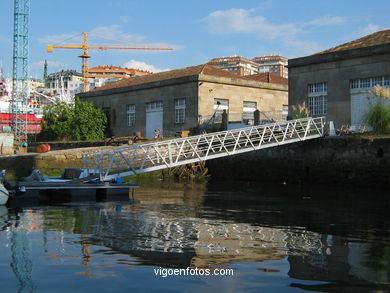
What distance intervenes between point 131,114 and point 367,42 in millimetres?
20294

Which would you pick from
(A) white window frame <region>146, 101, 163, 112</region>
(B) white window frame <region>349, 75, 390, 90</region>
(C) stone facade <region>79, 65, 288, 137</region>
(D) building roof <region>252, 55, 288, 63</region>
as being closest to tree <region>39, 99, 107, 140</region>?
(C) stone facade <region>79, 65, 288, 137</region>

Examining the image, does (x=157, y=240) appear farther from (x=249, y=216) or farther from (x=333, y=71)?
(x=333, y=71)

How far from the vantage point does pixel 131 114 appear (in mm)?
40281

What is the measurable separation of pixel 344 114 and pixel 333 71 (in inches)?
106

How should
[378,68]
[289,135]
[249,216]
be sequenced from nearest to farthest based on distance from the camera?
[249,216] < [289,135] < [378,68]

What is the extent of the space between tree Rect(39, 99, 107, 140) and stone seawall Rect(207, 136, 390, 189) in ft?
51.9

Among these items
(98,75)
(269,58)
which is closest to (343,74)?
(98,75)

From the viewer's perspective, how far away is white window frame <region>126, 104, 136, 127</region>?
132ft

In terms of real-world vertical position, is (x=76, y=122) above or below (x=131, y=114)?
below

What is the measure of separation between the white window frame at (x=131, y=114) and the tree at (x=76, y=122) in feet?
7.83

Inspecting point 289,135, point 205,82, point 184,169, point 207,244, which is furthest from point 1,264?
point 205,82

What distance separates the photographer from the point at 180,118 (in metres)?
36.1

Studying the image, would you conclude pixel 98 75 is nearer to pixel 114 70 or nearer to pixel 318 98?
pixel 114 70

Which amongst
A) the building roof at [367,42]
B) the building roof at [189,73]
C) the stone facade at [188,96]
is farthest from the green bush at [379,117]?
the building roof at [189,73]
